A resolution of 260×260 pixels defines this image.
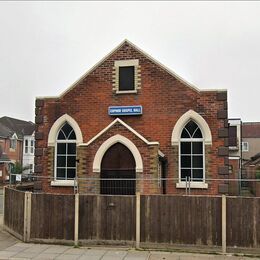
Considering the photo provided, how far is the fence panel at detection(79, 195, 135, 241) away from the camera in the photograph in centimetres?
1046

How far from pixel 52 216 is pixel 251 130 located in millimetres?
59153

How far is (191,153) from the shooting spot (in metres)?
14.8

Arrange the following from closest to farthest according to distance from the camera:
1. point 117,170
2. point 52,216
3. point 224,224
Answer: point 224,224
point 52,216
point 117,170

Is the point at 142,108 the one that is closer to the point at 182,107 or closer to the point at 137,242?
the point at 182,107

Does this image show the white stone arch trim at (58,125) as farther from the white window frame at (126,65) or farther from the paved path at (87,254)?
the paved path at (87,254)

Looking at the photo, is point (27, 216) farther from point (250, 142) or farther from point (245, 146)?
point (250, 142)

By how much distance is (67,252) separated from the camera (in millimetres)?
9867

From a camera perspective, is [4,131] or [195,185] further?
[4,131]

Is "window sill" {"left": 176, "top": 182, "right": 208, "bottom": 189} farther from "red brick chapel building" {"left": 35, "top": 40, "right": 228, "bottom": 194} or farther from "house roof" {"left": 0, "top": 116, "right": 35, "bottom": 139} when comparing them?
"house roof" {"left": 0, "top": 116, "right": 35, "bottom": 139}

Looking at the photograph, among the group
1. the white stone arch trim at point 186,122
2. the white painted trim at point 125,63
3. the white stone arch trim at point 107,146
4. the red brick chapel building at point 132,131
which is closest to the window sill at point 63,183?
the red brick chapel building at point 132,131

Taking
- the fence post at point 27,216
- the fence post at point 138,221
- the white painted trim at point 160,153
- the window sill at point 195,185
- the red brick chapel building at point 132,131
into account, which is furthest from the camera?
the window sill at point 195,185

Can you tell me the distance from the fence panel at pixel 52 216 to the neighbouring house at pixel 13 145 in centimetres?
3643

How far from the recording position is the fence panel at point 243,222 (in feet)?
32.2

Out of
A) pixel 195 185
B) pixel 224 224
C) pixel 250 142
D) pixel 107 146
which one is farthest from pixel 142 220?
pixel 250 142
